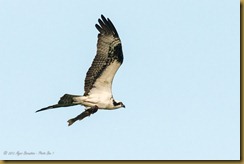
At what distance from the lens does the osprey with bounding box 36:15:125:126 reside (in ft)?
43.0

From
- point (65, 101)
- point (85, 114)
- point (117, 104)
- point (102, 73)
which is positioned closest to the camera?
point (85, 114)

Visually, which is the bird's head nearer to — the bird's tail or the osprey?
the osprey

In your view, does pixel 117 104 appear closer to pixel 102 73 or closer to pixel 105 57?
pixel 102 73

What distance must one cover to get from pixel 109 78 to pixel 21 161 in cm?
297

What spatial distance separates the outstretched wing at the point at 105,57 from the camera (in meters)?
13.1

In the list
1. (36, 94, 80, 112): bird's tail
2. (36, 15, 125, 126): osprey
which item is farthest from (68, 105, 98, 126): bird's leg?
(36, 94, 80, 112): bird's tail

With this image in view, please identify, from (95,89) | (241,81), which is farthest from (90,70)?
(241,81)

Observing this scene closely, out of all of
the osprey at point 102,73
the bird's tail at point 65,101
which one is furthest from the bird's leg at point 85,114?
the bird's tail at point 65,101

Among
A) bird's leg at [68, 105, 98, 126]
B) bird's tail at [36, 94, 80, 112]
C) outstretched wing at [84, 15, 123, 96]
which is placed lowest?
bird's leg at [68, 105, 98, 126]

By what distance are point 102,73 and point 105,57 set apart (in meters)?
0.37

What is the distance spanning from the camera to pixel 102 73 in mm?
13164

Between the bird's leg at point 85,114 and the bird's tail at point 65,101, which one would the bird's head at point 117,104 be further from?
the bird's tail at point 65,101

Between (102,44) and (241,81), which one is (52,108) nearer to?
(102,44)

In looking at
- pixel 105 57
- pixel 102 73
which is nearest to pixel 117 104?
pixel 102 73
